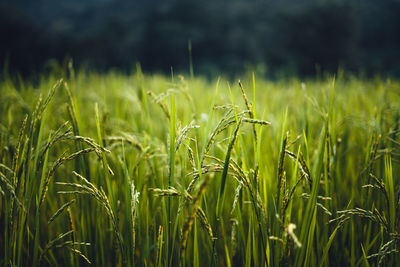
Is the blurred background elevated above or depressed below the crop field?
above

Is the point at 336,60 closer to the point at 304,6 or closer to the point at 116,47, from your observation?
the point at 304,6

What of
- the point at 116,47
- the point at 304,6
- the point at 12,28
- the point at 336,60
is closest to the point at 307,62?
the point at 336,60

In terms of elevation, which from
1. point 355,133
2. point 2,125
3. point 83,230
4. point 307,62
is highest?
point 307,62

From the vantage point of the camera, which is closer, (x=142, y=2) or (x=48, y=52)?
(x=48, y=52)

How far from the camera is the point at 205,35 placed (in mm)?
9914

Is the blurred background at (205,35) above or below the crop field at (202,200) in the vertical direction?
above

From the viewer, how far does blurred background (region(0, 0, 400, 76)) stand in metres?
8.97

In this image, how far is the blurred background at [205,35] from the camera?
29.4 feet

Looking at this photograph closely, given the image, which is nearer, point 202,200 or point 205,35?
point 202,200

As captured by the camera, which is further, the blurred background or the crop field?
the blurred background

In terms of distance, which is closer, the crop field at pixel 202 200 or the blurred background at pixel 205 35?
the crop field at pixel 202 200

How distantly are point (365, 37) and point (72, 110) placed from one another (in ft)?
52.7

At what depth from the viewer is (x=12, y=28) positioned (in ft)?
26.3

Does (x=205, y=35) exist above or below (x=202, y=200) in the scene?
above
